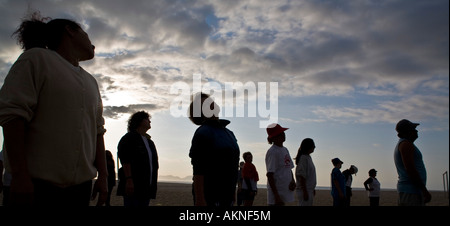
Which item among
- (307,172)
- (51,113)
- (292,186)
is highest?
(51,113)

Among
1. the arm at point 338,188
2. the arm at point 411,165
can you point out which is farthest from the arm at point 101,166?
the arm at point 338,188

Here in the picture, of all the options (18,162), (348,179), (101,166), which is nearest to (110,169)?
(101,166)

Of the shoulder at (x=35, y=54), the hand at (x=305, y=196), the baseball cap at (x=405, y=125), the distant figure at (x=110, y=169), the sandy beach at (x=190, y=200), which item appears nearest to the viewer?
the shoulder at (x=35, y=54)

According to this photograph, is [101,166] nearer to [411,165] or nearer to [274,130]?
[274,130]

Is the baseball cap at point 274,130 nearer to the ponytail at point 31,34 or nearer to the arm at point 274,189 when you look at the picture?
the arm at point 274,189

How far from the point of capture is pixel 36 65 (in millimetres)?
2201

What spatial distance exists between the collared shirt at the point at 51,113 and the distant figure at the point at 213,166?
1.24 metres

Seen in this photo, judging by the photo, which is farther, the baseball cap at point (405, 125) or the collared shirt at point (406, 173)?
the baseball cap at point (405, 125)

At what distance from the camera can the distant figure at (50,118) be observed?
2031 mm

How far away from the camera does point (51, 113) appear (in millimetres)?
2219

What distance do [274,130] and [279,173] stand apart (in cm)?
81
